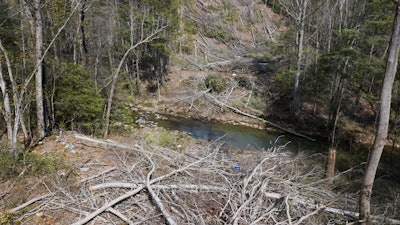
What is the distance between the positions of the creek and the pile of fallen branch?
477 centimetres

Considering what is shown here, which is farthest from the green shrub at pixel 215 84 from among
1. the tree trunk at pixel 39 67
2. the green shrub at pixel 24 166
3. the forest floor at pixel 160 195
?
the green shrub at pixel 24 166

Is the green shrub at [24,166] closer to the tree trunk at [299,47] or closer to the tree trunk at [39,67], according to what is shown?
the tree trunk at [39,67]

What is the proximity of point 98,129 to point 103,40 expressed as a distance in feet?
25.5

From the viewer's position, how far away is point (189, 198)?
471 centimetres

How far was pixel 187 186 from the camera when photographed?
16.0 ft

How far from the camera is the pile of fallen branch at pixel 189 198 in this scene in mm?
4266

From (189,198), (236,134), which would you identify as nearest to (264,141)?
(236,134)

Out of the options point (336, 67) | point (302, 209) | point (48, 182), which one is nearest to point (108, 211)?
point (48, 182)

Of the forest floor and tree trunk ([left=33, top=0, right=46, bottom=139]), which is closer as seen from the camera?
the forest floor

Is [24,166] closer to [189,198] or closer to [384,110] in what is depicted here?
[189,198]

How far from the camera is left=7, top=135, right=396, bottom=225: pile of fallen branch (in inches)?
168

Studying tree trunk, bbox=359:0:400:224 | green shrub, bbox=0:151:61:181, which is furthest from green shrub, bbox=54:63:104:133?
tree trunk, bbox=359:0:400:224

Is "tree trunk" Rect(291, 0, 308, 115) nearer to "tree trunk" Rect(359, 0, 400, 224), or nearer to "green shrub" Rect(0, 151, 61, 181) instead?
"tree trunk" Rect(359, 0, 400, 224)

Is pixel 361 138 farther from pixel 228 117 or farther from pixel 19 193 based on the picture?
pixel 19 193
